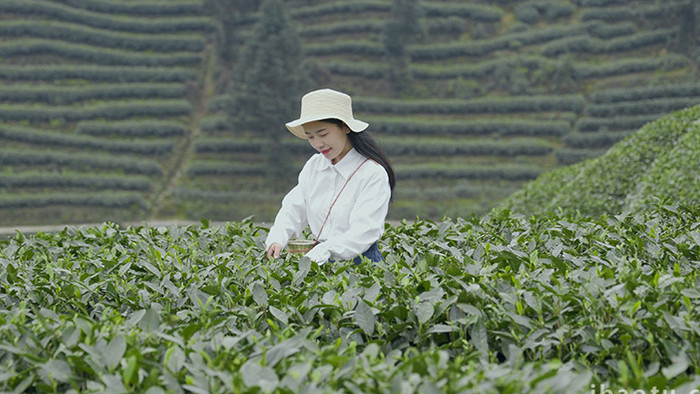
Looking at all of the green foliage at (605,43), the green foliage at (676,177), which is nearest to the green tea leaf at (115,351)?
the green foliage at (676,177)

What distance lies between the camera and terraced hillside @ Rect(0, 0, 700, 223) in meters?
22.4

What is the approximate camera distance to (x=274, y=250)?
9.62 ft

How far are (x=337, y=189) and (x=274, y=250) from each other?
1.57 feet

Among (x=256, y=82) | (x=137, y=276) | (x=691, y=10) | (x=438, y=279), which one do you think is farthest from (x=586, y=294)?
(x=691, y=10)

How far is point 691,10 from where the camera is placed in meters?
24.5

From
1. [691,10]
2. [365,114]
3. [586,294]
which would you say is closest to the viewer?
[586,294]

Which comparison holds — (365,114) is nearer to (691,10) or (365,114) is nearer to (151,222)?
(151,222)

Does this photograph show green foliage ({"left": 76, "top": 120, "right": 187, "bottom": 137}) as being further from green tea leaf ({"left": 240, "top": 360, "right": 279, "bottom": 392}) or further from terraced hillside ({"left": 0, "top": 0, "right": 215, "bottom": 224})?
green tea leaf ({"left": 240, "top": 360, "right": 279, "bottom": 392})

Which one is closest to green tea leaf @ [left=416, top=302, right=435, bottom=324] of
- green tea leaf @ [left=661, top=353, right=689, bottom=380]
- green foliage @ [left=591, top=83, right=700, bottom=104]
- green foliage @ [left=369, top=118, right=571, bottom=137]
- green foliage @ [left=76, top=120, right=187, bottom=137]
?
green tea leaf @ [left=661, top=353, right=689, bottom=380]

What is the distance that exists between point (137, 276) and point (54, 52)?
28569mm

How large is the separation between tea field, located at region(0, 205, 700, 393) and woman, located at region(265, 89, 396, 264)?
0.55ft

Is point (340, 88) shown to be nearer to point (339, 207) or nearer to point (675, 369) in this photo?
point (339, 207)

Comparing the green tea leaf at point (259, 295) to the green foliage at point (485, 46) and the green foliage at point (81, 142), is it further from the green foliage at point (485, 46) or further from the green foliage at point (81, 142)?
the green foliage at point (485, 46)

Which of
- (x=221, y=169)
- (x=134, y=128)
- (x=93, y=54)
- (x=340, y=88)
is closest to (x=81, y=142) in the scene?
(x=134, y=128)
